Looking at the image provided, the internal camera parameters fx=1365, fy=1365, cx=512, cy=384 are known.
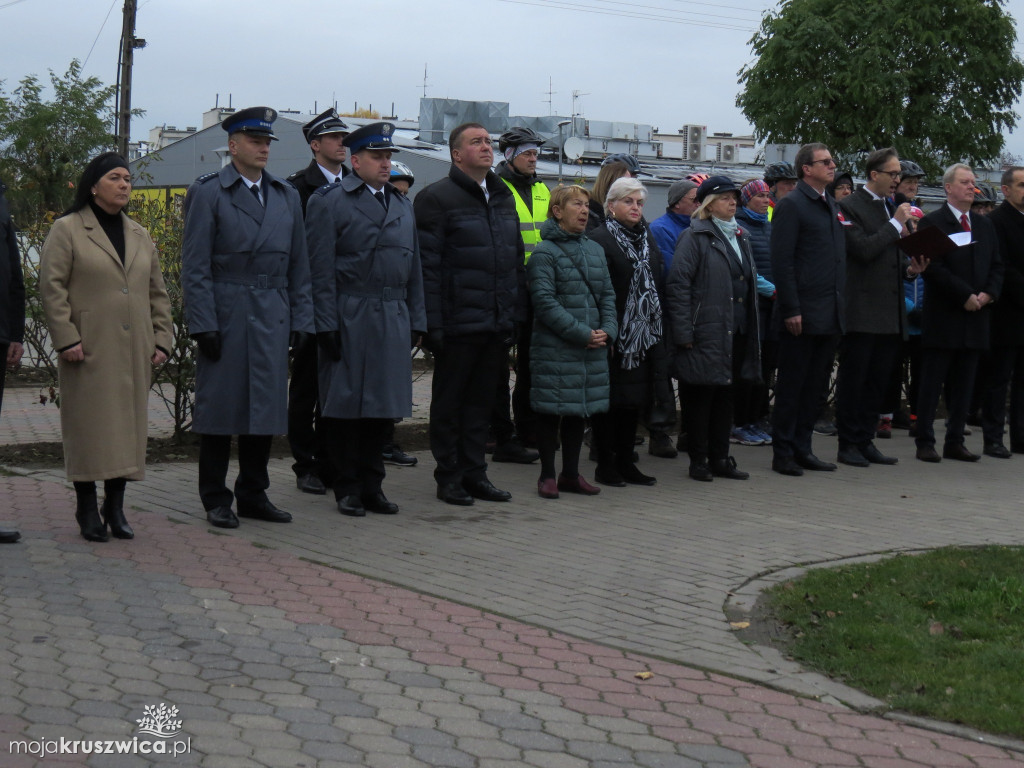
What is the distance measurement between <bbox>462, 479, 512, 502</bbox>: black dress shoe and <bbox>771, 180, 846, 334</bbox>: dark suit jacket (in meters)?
2.61

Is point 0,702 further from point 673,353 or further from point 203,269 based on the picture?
point 673,353

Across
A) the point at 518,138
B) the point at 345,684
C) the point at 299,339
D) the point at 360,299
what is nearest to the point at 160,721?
the point at 345,684

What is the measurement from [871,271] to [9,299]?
6.20 m

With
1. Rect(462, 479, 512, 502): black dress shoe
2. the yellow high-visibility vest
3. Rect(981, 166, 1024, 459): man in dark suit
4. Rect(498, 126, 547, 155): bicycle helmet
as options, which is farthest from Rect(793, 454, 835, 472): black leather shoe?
Rect(498, 126, 547, 155): bicycle helmet

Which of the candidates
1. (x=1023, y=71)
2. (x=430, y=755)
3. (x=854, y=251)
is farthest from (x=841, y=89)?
(x=430, y=755)

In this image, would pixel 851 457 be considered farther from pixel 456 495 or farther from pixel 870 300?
pixel 456 495

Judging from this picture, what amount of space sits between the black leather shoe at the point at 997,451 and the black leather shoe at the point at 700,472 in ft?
9.56

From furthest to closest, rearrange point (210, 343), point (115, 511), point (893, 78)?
point (893, 78), point (210, 343), point (115, 511)

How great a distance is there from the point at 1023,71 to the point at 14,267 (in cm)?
4008

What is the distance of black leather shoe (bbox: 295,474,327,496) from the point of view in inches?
335

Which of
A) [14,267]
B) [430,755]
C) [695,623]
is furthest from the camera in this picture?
[14,267]

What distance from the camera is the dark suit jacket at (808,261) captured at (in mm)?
9594

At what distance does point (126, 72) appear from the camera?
91.7 ft

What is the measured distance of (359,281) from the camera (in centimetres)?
775
